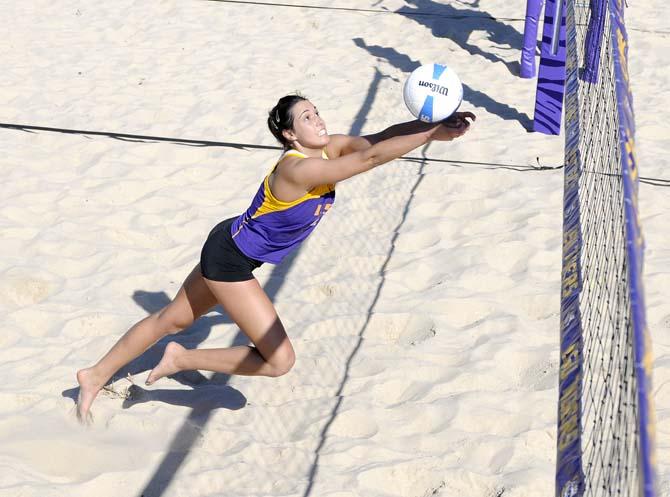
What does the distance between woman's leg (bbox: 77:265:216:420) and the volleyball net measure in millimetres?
1436

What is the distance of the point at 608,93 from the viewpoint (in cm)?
671

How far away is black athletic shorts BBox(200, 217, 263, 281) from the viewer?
11.9 feet

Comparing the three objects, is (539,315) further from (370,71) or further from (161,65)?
(161,65)

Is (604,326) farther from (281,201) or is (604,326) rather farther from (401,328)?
(281,201)

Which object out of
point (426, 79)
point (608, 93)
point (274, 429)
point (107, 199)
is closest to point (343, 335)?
point (274, 429)

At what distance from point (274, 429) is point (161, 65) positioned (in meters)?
5.10

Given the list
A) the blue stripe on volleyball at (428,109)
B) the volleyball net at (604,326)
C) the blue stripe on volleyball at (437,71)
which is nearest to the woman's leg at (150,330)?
the blue stripe on volleyball at (428,109)

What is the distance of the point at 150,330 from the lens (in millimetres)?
3828

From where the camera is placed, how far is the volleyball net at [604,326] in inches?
91.0

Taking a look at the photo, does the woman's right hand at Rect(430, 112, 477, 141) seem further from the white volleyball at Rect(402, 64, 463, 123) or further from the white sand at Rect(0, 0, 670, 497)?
the white sand at Rect(0, 0, 670, 497)

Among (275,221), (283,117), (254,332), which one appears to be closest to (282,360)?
(254,332)

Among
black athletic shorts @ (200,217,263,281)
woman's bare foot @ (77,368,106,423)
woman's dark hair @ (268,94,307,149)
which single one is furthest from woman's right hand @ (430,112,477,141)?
woman's bare foot @ (77,368,106,423)

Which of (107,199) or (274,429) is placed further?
(107,199)

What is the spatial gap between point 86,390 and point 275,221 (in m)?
1.08
